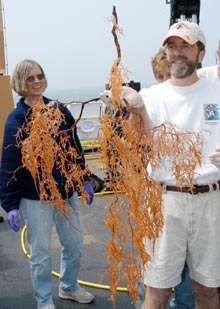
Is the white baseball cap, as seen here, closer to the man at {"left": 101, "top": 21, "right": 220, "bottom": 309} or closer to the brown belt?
the man at {"left": 101, "top": 21, "right": 220, "bottom": 309}

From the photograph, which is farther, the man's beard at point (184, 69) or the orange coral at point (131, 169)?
the man's beard at point (184, 69)

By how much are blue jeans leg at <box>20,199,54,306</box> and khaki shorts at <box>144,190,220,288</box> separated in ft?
1.98

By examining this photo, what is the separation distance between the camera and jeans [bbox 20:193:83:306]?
2.01m

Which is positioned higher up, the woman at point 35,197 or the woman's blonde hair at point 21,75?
the woman's blonde hair at point 21,75

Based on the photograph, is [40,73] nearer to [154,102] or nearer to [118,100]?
[154,102]

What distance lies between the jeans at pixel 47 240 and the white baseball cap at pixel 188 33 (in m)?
0.94

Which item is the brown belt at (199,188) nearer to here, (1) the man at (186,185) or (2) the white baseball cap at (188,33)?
(1) the man at (186,185)

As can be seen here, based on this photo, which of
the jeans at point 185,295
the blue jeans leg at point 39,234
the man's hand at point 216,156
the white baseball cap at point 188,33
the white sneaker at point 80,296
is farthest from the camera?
the white sneaker at point 80,296

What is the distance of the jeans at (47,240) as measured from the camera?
6.59ft

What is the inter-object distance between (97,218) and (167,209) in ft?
8.50

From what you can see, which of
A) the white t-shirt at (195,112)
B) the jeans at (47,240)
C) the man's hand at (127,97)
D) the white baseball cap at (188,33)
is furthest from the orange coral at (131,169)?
the jeans at (47,240)

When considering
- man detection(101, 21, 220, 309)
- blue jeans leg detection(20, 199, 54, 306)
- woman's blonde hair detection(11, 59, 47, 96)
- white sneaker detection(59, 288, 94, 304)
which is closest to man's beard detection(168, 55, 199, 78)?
man detection(101, 21, 220, 309)

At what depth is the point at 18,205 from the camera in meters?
2.05

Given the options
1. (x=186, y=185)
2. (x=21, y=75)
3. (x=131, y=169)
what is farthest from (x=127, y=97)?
(x=21, y=75)
